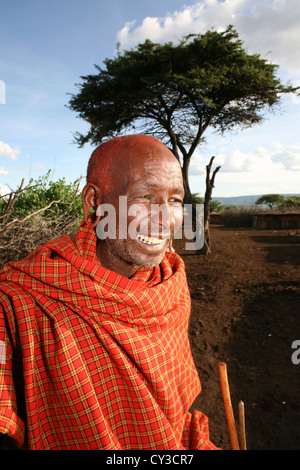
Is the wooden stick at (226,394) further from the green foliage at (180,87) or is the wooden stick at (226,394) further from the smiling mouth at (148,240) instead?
the green foliage at (180,87)

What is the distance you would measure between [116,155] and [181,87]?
11.2 m

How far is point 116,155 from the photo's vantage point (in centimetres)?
125

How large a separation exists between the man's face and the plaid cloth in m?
0.14

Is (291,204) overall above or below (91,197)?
above

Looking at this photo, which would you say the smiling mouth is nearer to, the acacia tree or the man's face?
the man's face

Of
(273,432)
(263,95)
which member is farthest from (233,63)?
(273,432)

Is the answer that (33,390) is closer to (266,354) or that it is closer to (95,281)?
(95,281)

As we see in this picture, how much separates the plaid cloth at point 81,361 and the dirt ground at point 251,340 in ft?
7.56

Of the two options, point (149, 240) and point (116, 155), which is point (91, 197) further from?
point (149, 240)

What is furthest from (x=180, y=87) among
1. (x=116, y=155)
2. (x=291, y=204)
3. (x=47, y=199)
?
(x=291, y=204)

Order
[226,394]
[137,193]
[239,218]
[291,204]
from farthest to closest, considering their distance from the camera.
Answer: [291,204] < [239,218] < [226,394] < [137,193]

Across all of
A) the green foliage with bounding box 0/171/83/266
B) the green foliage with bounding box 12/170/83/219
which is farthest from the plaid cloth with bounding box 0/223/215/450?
the green foliage with bounding box 12/170/83/219

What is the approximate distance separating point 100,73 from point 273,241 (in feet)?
32.1

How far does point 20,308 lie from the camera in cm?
113
